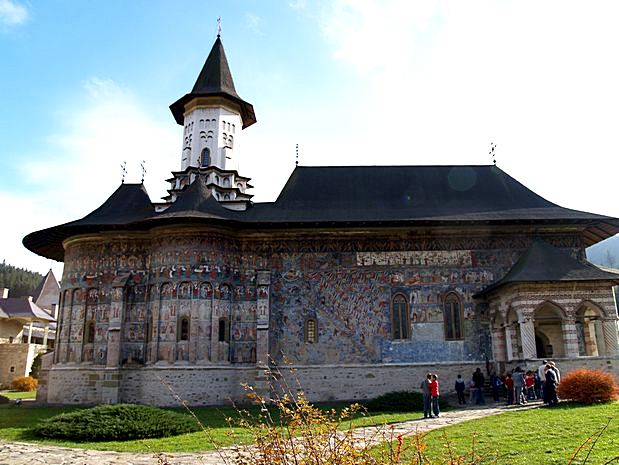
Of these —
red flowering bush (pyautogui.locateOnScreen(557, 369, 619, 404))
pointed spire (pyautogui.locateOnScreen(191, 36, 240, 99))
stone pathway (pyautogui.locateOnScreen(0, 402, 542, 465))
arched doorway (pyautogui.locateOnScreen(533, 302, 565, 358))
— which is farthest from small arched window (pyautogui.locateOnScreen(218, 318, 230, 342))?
arched doorway (pyautogui.locateOnScreen(533, 302, 565, 358))

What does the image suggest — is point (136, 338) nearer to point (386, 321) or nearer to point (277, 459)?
point (386, 321)

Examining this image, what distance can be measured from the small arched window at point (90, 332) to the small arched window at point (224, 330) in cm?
506

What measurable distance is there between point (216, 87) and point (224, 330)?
1170 cm

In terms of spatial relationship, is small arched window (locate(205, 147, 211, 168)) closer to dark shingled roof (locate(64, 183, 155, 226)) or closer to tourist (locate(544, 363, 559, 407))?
dark shingled roof (locate(64, 183, 155, 226))

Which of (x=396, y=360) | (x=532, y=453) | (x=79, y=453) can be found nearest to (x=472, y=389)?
(x=396, y=360)

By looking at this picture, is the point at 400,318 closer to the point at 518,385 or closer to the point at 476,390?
the point at 476,390

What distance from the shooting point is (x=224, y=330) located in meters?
18.5

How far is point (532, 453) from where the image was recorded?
25.8ft

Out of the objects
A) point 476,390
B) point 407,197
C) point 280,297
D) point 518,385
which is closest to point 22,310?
point 280,297

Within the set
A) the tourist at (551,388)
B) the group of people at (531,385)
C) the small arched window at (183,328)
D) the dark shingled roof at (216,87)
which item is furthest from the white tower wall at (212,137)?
the tourist at (551,388)

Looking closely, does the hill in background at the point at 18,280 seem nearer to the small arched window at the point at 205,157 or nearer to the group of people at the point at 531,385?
the small arched window at the point at 205,157

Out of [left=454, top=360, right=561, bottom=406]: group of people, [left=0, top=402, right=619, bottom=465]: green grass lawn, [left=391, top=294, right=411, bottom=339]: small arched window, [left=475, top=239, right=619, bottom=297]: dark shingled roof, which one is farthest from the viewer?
[left=391, top=294, right=411, bottom=339]: small arched window

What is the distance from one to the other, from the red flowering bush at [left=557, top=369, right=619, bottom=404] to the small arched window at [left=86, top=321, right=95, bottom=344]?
1582 centimetres

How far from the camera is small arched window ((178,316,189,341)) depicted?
1798 centimetres
